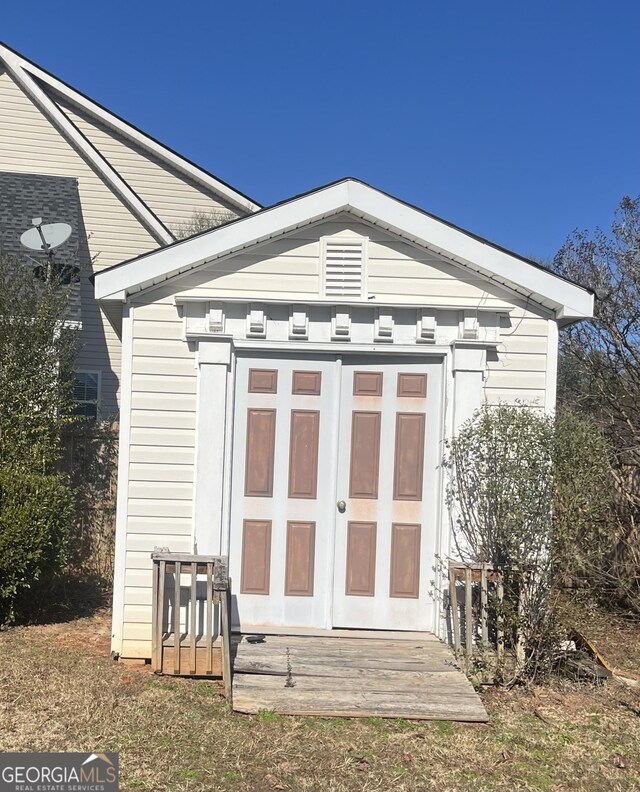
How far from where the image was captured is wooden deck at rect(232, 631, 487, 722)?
477 centimetres

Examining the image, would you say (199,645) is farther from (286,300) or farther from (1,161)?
(1,161)

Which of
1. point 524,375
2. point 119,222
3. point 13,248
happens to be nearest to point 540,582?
point 524,375

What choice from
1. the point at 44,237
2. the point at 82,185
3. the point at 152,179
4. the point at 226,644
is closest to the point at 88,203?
the point at 82,185

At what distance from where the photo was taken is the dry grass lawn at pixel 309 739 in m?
3.97

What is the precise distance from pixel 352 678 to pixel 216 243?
3550mm

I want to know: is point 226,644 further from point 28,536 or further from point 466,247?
point 466,247

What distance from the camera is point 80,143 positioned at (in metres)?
12.8

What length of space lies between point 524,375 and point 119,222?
9.42 meters

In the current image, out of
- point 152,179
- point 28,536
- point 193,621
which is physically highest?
point 152,179

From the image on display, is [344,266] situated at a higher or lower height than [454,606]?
higher

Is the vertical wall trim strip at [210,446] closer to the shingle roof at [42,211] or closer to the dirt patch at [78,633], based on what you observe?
the dirt patch at [78,633]

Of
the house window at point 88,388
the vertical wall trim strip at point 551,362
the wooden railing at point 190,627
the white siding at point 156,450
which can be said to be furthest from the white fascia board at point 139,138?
the wooden railing at point 190,627

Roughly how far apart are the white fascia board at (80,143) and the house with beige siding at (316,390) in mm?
7200

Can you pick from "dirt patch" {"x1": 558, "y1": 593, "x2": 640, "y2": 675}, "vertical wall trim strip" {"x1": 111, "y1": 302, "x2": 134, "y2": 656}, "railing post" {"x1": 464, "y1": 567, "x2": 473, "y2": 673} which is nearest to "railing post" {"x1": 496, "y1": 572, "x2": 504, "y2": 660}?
"railing post" {"x1": 464, "y1": 567, "x2": 473, "y2": 673}
